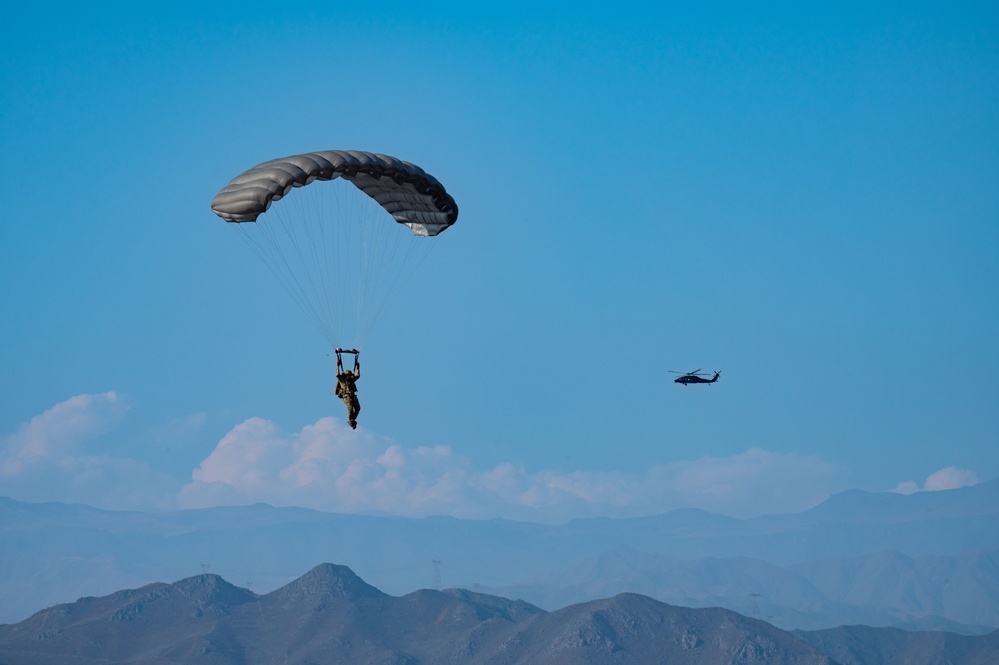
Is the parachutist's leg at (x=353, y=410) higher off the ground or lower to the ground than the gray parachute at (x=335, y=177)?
lower

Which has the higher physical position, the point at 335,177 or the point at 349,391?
the point at 335,177

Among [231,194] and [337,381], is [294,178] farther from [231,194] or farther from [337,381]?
[337,381]

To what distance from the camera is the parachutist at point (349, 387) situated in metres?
67.5

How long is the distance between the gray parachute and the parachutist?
28.1ft

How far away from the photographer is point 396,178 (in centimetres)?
6819

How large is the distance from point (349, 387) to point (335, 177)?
10.0 metres

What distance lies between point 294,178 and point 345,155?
358 cm

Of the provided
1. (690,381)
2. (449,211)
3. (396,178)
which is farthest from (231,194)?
(690,381)

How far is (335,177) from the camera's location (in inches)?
2574

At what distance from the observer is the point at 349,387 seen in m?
67.8

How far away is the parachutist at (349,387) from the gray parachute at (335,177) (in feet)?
28.1

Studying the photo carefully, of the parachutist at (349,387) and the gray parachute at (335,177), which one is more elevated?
the gray parachute at (335,177)

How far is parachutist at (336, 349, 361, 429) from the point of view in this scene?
67500 mm

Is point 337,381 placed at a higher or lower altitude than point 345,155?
lower
